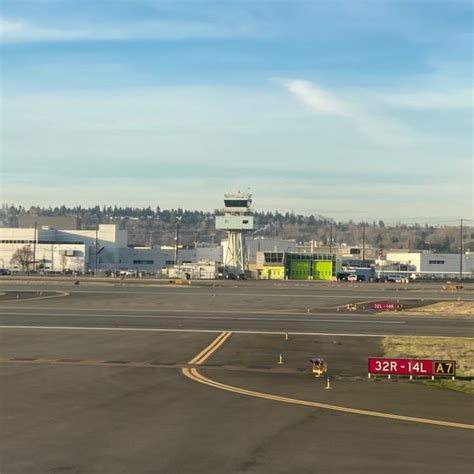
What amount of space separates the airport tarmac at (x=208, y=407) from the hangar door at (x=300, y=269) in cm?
13222

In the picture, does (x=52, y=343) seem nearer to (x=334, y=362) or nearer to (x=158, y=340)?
(x=158, y=340)

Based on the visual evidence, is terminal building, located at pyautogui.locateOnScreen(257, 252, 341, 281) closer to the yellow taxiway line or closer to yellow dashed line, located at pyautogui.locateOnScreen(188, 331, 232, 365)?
yellow dashed line, located at pyautogui.locateOnScreen(188, 331, 232, 365)

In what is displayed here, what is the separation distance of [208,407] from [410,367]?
12428 millimetres

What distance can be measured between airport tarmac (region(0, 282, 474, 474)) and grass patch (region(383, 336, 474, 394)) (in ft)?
4.02

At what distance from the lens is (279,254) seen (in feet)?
629

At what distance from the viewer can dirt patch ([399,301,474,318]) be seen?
244 ft

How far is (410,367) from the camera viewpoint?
3381 centimetres

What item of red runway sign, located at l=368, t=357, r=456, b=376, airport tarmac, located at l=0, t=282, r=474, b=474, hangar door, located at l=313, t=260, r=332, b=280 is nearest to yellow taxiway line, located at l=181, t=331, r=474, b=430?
airport tarmac, located at l=0, t=282, r=474, b=474

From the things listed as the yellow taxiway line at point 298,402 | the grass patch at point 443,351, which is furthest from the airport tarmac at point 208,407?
the grass patch at point 443,351

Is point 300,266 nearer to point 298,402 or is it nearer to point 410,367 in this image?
point 410,367

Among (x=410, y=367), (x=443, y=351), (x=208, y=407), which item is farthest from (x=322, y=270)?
(x=208, y=407)

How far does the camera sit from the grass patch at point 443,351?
32250mm

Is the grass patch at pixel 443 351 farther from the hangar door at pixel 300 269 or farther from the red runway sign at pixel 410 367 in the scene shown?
the hangar door at pixel 300 269

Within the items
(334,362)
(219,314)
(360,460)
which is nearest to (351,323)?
(219,314)
